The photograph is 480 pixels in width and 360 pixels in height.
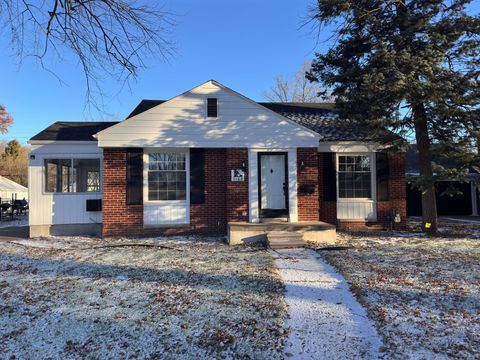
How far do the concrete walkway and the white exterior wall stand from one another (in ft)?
24.9

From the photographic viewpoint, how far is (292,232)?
9.48 m

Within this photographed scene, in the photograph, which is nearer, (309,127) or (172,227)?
(172,227)

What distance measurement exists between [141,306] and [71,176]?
26.0 feet

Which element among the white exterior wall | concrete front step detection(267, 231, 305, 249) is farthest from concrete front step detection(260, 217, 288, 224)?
the white exterior wall

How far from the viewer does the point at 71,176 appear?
37.3 feet

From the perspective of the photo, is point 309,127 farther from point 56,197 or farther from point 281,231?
point 56,197

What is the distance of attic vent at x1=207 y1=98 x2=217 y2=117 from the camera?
35.0ft

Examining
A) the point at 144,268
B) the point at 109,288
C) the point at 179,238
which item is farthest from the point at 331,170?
the point at 109,288

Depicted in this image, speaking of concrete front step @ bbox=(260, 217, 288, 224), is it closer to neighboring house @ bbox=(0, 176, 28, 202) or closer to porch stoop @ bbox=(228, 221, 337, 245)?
porch stoop @ bbox=(228, 221, 337, 245)

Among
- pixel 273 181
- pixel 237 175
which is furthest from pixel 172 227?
pixel 273 181

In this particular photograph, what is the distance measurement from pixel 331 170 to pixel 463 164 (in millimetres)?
3690

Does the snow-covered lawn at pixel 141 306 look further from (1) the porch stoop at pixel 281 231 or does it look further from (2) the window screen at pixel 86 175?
(2) the window screen at pixel 86 175

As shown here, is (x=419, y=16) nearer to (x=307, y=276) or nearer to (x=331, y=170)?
(x=331, y=170)

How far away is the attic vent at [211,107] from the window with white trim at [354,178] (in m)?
4.51
